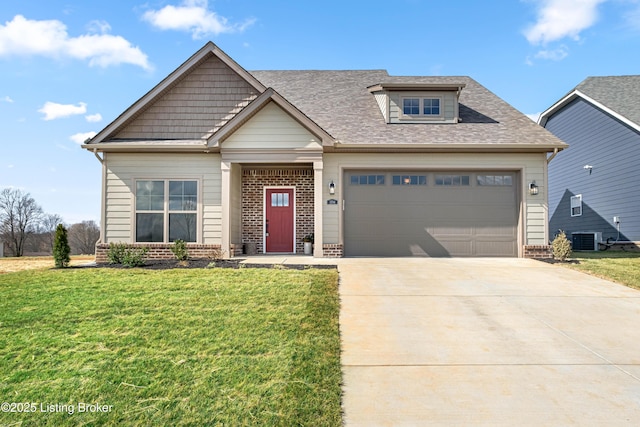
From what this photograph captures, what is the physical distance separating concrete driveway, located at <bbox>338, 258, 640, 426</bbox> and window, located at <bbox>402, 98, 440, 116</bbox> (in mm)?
7066

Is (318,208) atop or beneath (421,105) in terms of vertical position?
beneath

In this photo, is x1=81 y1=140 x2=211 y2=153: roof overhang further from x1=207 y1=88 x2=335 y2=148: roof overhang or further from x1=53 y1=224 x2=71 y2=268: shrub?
x1=53 y1=224 x2=71 y2=268: shrub

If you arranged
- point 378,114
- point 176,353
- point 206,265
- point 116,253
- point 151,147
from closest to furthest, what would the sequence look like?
point 176,353
point 206,265
point 116,253
point 151,147
point 378,114

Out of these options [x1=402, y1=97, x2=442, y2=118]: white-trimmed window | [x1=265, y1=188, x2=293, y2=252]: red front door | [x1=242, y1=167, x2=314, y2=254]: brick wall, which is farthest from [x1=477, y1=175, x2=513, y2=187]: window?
[x1=265, y1=188, x2=293, y2=252]: red front door

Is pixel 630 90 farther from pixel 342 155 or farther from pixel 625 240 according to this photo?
pixel 342 155

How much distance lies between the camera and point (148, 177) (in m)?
12.5

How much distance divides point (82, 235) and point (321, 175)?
3900 centimetres

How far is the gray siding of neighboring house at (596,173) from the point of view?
16656 millimetres

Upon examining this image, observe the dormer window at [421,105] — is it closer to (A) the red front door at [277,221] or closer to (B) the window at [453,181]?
(B) the window at [453,181]

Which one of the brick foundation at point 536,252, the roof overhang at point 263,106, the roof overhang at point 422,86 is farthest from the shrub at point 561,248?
the roof overhang at point 263,106

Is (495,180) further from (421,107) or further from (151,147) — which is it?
(151,147)

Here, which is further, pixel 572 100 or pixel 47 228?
pixel 47 228

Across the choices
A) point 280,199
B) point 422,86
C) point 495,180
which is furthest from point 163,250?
point 495,180

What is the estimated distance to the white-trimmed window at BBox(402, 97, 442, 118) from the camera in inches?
540
